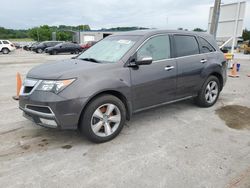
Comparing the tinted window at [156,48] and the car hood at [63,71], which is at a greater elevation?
the tinted window at [156,48]

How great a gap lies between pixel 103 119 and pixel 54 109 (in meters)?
0.77

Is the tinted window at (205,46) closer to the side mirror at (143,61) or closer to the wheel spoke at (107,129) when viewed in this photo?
the side mirror at (143,61)

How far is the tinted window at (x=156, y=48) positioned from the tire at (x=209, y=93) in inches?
53.6

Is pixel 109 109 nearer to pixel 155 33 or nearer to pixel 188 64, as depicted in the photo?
pixel 155 33

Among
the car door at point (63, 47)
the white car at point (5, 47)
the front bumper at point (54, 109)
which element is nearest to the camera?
the front bumper at point (54, 109)

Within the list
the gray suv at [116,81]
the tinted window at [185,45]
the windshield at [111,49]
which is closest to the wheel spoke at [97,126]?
the gray suv at [116,81]

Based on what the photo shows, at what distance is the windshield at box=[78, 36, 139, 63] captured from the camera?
12.3 ft

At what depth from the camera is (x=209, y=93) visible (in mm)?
5117

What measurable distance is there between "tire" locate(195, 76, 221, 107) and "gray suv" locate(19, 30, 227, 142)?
3 centimetres

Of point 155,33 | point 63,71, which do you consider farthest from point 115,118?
point 155,33

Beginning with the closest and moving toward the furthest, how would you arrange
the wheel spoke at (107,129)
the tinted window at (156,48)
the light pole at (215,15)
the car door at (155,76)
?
1. the wheel spoke at (107,129)
2. the car door at (155,76)
3. the tinted window at (156,48)
4. the light pole at (215,15)

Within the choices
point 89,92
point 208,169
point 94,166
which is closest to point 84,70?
point 89,92

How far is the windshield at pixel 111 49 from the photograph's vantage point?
12.3 ft

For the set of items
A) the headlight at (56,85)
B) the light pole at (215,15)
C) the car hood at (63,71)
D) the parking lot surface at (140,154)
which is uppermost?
the light pole at (215,15)
